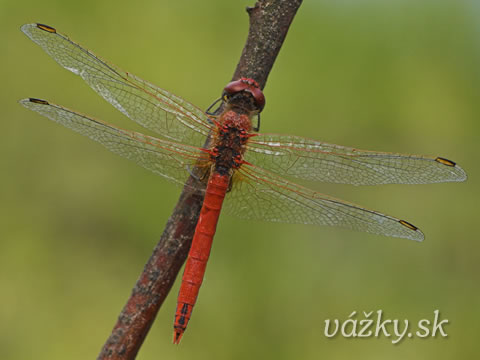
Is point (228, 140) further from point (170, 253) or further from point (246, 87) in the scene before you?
point (170, 253)

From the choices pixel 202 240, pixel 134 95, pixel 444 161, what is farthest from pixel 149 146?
pixel 444 161

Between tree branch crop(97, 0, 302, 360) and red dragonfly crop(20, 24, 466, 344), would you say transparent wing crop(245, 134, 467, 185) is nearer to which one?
red dragonfly crop(20, 24, 466, 344)

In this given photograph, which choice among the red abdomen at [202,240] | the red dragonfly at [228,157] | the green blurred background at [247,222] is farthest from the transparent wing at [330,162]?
the green blurred background at [247,222]

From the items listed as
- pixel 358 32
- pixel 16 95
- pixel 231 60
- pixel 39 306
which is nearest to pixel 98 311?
pixel 39 306

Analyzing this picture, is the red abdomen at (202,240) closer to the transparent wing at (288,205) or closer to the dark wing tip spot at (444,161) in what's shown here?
the transparent wing at (288,205)

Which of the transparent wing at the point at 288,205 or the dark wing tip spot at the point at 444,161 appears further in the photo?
the transparent wing at the point at 288,205

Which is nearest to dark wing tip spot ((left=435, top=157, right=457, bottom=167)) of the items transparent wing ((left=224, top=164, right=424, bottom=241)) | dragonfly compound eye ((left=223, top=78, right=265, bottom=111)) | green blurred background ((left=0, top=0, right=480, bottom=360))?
transparent wing ((left=224, top=164, right=424, bottom=241))

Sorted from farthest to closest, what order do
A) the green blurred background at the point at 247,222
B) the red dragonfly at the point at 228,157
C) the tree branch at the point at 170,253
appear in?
the green blurred background at the point at 247,222
the red dragonfly at the point at 228,157
the tree branch at the point at 170,253

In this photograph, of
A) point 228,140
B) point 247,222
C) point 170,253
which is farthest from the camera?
point 247,222
